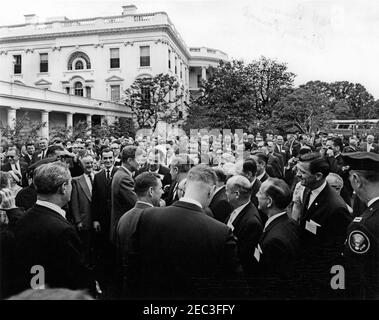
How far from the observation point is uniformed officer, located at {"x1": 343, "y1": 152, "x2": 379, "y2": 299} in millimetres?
2297

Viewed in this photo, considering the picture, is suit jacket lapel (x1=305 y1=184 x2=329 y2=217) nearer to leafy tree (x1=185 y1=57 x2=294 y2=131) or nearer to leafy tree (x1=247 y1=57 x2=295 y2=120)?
leafy tree (x1=247 y1=57 x2=295 y2=120)

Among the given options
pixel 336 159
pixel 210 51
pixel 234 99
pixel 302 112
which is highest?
pixel 234 99

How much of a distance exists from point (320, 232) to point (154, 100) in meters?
12.6

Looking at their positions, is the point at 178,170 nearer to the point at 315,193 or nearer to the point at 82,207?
the point at 82,207

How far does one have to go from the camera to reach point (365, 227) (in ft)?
7.58

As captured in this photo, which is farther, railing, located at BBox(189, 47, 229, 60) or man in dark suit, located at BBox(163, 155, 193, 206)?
railing, located at BBox(189, 47, 229, 60)

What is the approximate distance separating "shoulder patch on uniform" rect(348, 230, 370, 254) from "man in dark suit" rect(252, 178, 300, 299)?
467 mm

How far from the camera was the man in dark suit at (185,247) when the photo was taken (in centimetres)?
234

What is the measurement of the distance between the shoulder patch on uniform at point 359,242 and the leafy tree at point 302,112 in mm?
8461

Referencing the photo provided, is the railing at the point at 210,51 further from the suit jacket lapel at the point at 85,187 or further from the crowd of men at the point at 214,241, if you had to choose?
the crowd of men at the point at 214,241

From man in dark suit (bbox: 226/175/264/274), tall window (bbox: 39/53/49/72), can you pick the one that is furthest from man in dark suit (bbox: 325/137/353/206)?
tall window (bbox: 39/53/49/72)

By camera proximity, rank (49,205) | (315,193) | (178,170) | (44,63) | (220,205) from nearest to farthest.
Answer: (49,205) → (315,193) → (220,205) → (178,170) → (44,63)

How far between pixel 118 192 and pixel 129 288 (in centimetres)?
175

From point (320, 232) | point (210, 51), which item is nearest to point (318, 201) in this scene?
point (320, 232)
